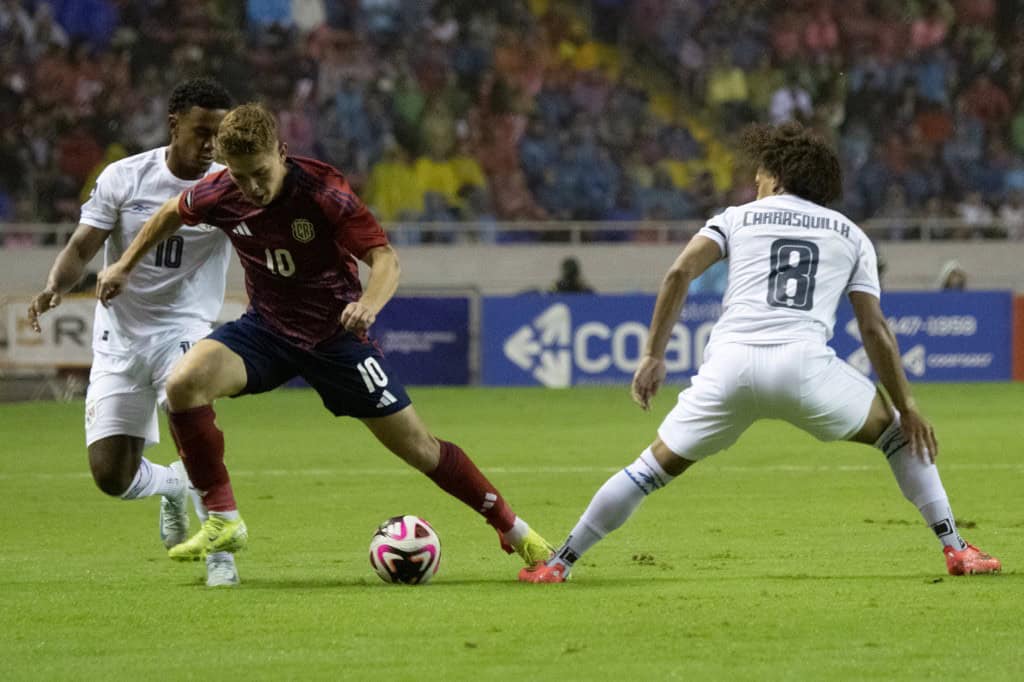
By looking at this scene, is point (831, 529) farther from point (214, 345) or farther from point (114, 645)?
point (114, 645)

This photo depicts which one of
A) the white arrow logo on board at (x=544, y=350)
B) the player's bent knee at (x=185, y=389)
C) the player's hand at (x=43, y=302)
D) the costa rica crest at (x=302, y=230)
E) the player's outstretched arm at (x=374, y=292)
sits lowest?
the white arrow logo on board at (x=544, y=350)

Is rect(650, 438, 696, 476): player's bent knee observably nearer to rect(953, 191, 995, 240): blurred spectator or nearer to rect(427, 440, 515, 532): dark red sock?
rect(427, 440, 515, 532): dark red sock

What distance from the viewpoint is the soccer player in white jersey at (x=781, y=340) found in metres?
6.21

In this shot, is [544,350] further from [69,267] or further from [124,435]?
[69,267]

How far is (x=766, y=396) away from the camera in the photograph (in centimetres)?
621

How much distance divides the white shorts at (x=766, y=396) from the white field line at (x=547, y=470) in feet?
17.5

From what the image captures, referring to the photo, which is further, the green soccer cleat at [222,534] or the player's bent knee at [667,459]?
Result: the green soccer cleat at [222,534]

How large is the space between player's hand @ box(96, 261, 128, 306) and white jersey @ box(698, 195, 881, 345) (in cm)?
238

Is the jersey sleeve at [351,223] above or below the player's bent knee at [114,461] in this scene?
above

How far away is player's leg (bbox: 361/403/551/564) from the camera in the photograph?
6.81 m

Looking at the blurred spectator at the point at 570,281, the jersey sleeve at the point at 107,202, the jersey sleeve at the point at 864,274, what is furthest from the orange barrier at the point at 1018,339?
the jersey sleeve at the point at 107,202

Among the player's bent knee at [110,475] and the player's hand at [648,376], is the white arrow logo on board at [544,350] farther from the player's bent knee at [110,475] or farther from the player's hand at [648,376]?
the player's hand at [648,376]

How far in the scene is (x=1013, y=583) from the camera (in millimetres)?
6520

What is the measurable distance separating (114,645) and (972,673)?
2.59m
